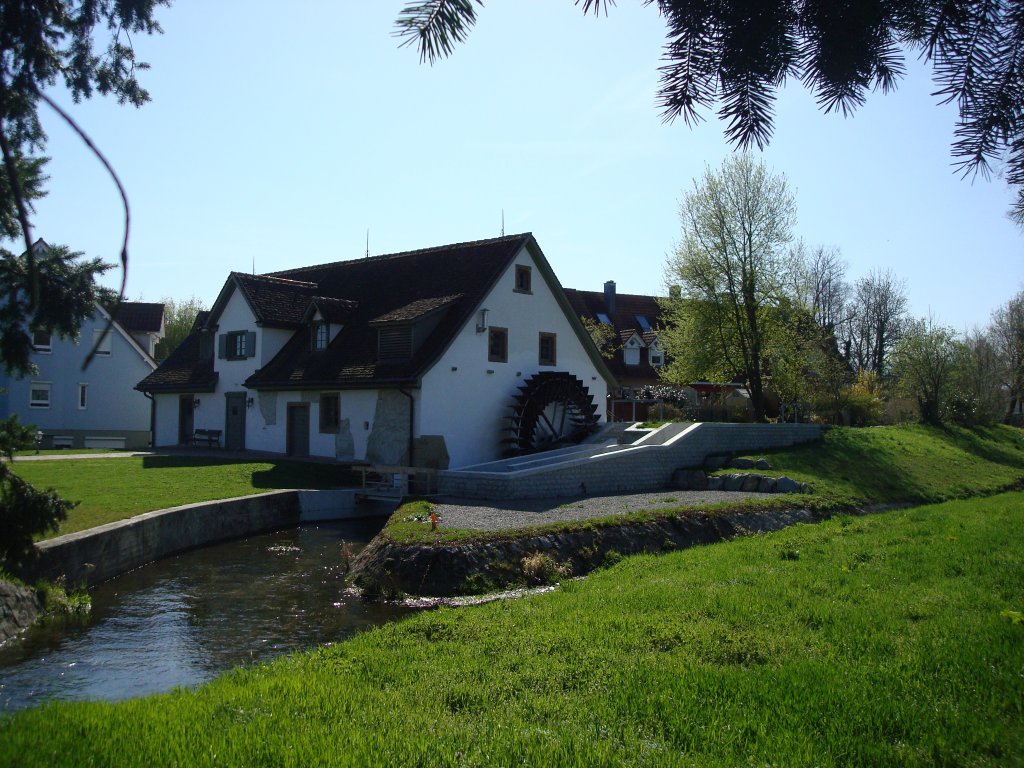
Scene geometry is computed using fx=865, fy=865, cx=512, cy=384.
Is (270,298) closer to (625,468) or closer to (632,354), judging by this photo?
(625,468)

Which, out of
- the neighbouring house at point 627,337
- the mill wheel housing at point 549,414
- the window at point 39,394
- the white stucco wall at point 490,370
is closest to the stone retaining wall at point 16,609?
the white stucco wall at point 490,370

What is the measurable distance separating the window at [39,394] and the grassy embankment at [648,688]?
35820mm

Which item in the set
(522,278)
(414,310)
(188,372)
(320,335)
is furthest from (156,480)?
(188,372)

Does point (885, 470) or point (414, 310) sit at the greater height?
point (414, 310)

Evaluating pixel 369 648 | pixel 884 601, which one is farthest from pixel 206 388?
pixel 884 601

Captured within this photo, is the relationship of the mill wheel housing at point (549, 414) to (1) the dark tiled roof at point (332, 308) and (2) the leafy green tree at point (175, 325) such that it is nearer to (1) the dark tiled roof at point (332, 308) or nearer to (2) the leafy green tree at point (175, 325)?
(1) the dark tiled roof at point (332, 308)

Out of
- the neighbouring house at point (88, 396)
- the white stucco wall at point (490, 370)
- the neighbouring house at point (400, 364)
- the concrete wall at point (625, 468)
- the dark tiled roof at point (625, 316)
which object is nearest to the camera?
the concrete wall at point (625, 468)

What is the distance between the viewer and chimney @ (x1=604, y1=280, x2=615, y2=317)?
5019 centimetres

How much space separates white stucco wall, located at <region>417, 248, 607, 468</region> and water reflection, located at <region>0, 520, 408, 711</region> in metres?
8.51

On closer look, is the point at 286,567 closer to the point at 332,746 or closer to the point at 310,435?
the point at 332,746

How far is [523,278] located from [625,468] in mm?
7913

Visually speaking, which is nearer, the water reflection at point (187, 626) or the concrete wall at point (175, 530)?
the water reflection at point (187, 626)

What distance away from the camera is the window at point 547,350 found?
2903cm

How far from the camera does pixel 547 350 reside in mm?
29266
